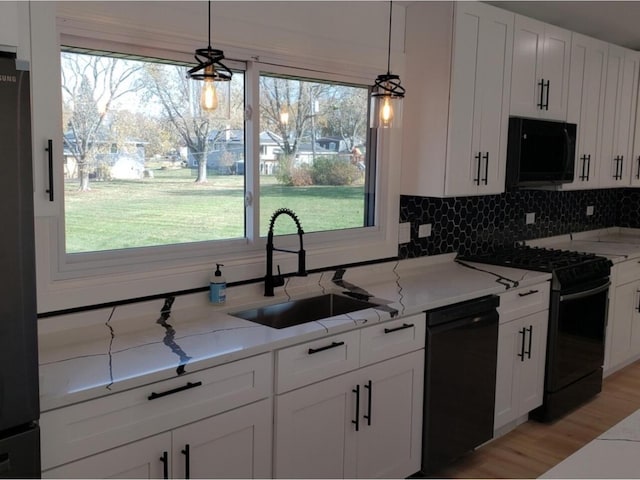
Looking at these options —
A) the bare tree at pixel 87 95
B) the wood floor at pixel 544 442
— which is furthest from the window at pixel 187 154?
the wood floor at pixel 544 442

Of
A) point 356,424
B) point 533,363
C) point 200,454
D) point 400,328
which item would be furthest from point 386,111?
point 533,363

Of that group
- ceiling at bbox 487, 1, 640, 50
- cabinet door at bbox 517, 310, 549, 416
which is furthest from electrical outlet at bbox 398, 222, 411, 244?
ceiling at bbox 487, 1, 640, 50

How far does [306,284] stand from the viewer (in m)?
3.15

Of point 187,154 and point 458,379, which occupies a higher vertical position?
point 187,154

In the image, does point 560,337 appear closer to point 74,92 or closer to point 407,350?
point 407,350

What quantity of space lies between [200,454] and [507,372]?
77.6 inches

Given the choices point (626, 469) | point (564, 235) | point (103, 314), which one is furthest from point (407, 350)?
point (564, 235)

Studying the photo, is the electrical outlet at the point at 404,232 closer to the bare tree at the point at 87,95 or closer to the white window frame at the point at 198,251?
the white window frame at the point at 198,251

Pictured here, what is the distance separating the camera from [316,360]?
8.04 feet

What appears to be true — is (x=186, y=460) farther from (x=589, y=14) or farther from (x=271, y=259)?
(x=589, y=14)

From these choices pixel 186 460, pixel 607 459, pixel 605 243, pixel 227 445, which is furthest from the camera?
pixel 605 243

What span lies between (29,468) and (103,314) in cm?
83

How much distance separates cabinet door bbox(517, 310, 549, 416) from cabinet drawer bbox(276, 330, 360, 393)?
134cm

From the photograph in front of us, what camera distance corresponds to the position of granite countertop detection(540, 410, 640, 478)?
4.29 ft
